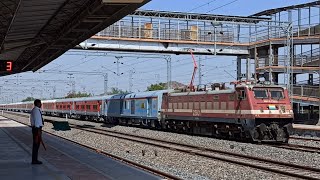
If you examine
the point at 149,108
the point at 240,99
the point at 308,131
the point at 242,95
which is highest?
the point at 242,95

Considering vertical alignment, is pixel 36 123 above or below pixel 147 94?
below

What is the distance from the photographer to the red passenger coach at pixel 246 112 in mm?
22984

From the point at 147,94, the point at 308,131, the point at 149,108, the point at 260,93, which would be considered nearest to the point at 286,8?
the point at 147,94

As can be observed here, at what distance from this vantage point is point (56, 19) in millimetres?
18312

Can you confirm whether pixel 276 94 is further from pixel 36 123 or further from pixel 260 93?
pixel 36 123

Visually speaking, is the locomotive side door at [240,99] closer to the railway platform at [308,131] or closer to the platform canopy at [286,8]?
the railway platform at [308,131]

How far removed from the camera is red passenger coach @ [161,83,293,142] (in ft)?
75.4

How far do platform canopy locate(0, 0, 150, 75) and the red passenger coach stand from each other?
8.32 m

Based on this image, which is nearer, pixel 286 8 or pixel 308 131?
pixel 308 131

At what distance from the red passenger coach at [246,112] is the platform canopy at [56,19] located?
8.32 metres

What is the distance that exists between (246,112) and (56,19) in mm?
10211

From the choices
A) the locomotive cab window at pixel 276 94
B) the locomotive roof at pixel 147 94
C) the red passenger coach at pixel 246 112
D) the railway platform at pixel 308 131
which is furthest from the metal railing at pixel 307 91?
the locomotive cab window at pixel 276 94

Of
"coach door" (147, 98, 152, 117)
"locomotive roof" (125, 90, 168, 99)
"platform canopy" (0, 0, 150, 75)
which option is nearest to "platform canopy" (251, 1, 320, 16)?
"locomotive roof" (125, 90, 168, 99)

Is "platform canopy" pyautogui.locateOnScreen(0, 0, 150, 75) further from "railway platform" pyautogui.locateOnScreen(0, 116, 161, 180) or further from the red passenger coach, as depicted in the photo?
the red passenger coach
